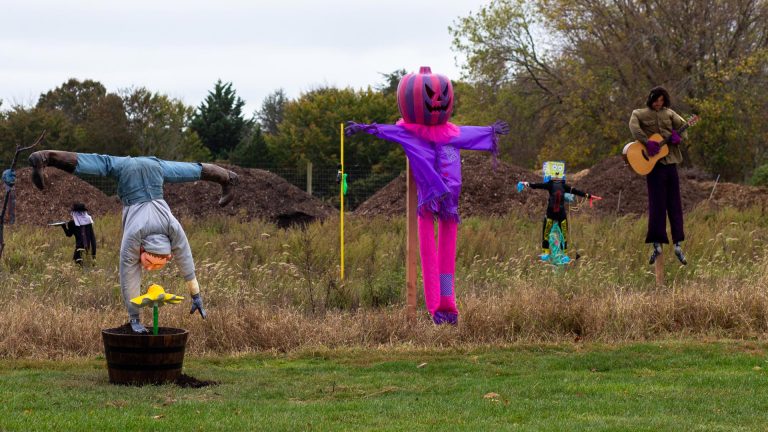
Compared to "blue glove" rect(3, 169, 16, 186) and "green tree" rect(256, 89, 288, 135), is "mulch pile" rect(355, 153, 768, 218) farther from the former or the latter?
"green tree" rect(256, 89, 288, 135)

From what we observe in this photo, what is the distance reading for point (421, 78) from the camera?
34.3 ft

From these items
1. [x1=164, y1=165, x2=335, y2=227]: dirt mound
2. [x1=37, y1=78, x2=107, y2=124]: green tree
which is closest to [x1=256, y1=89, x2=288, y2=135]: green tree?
[x1=37, y1=78, x2=107, y2=124]: green tree

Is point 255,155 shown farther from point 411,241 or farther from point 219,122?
point 411,241

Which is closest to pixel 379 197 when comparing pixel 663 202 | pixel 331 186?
pixel 331 186

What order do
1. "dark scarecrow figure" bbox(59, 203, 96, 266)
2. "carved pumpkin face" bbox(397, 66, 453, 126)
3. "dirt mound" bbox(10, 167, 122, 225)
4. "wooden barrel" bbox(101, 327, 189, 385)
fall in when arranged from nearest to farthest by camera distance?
"wooden barrel" bbox(101, 327, 189, 385) → "carved pumpkin face" bbox(397, 66, 453, 126) → "dark scarecrow figure" bbox(59, 203, 96, 266) → "dirt mound" bbox(10, 167, 122, 225)

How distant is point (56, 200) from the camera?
85.0 feet

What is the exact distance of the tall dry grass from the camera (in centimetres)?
1016

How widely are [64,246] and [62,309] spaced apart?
7086 mm

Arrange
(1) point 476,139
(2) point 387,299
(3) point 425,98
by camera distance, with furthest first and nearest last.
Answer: (2) point 387,299 < (1) point 476,139 < (3) point 425,98

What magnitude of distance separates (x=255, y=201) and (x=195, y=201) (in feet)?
5.15

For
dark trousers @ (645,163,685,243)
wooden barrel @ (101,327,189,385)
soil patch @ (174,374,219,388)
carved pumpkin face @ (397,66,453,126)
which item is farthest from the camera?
dark trousers @ (645,163,685,243)

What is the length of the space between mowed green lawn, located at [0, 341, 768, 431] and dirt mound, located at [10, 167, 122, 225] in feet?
53.7

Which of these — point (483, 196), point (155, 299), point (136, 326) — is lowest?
point (136, 326)

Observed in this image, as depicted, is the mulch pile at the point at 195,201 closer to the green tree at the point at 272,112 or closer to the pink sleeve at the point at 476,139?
the pink sleeve at the point at 476,139
